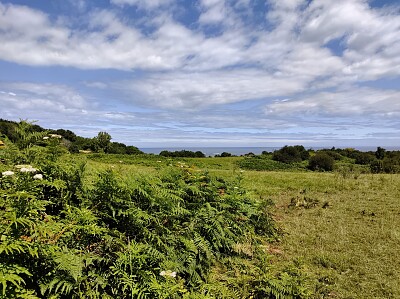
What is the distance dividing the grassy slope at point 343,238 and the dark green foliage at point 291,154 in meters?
22.8

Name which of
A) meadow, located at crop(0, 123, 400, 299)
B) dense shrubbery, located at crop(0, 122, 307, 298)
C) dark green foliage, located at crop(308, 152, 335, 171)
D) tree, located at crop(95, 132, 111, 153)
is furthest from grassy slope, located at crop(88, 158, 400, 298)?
tree, located at crop(95, 132, 111, 153)

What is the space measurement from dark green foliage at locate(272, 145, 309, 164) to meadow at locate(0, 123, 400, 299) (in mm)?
27827

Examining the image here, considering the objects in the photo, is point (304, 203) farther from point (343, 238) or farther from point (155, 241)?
point (155, 241)

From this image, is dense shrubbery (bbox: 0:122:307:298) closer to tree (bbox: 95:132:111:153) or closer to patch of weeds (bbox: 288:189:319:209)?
patch of weeds (bbox: 288:189:319:209)

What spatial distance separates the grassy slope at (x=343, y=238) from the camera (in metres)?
4.91

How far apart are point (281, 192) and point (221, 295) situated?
8924mm

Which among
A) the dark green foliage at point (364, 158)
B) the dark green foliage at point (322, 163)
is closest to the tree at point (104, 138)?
the dark green foliage at point (322, 163)

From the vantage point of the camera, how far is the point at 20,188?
10.4 feet

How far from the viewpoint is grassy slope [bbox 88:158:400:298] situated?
491 cm

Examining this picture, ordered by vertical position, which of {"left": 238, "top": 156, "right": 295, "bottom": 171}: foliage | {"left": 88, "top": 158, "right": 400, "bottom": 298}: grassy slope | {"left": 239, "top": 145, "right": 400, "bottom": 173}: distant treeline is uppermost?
{"left": 239, "top": 145, "right": 400, "bottom": 173}: distant treeline

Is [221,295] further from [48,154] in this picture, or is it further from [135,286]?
[48,154]

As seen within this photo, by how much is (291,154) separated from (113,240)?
35032 mm

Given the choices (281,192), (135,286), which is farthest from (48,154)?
(281,192)

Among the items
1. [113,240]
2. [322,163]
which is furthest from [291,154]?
[113,240]
